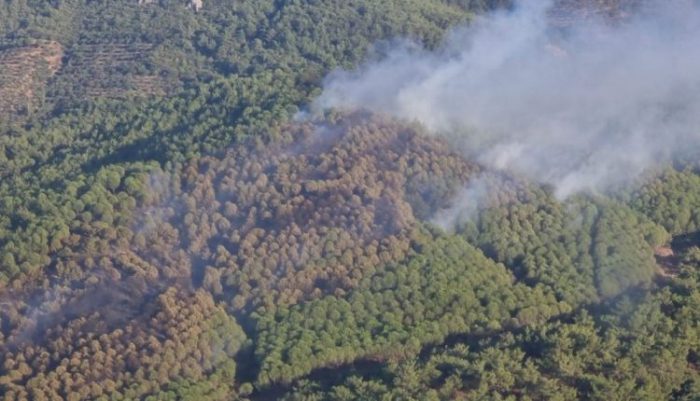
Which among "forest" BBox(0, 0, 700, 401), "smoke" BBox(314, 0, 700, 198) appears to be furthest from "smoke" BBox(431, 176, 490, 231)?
"smoke" BBox(314, 0, 700, 198)

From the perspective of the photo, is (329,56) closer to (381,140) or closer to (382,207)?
(381,140)

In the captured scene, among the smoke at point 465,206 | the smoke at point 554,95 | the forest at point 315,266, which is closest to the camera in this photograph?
the forest at point 315,266

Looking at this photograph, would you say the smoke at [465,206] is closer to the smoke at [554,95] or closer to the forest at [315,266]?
the forest at [315,266]

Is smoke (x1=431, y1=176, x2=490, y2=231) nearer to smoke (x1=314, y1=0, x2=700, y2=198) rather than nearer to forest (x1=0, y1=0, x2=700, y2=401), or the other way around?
forest (x1=0, y1=0, x2=700, y2=401)

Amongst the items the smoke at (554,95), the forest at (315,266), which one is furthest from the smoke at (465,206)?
the smoke at (554,95)

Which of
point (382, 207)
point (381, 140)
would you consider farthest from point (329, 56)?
point (382, 207)

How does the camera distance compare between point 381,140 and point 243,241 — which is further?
point 381,140
